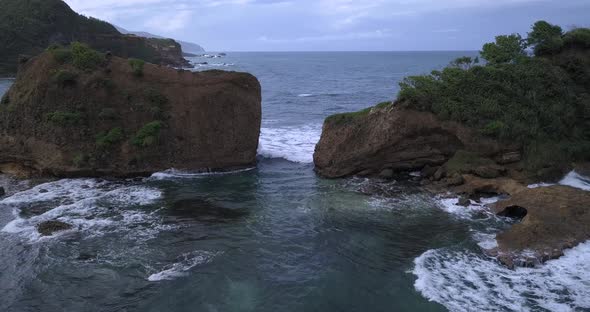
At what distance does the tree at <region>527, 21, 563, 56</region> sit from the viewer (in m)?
26.0

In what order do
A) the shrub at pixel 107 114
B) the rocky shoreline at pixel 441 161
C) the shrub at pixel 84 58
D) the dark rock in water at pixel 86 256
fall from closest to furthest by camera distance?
the dark rock in water at pixel 86 256 < the rocky shoreline at pixel 441 161 < the shrub at pixel 107 114 < the shrub at pixel 84 58

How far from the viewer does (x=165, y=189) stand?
71.4ft

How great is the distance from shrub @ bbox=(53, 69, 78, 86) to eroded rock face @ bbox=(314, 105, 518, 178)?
1491 cm

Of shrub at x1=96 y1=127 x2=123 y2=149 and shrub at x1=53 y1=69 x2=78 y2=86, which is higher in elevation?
shrub at x1=53 y1=69 x2=78 y2=86

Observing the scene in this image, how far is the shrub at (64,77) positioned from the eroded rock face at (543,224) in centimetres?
2264

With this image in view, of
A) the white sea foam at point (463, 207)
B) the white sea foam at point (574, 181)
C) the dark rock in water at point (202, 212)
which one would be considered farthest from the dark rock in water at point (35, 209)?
the white sea foam at point (574, 181)

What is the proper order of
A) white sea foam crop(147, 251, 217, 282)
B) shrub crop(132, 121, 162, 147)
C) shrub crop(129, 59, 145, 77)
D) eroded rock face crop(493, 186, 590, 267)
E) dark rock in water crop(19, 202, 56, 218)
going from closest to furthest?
white sea foam crop(147, 251, 217, 282)
eroded rock face crop(493, 186, 590, 267)
dark rock in water crop(19, 202, 56, 218)
shrub crop(132, 121, 162, 147)
shrub crop(129, 59, 145, 77)

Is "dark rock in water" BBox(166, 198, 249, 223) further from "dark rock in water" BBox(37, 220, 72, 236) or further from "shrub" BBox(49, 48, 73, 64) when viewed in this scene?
"shrub" BBox(49, 48, 73, 64)

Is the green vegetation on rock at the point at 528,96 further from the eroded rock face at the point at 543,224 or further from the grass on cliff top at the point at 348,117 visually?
the eroded rock face at the point at 543,224

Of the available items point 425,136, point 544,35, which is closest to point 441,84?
point 425,136

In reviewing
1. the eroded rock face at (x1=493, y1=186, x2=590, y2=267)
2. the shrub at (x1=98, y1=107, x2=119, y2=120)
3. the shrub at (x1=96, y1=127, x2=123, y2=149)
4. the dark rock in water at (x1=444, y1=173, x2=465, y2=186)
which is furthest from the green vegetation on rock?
the shrub at (x1=98, y1=107, x2=119, y2=120)

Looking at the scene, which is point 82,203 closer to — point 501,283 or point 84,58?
point 84,58

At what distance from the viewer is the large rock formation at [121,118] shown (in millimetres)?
23891

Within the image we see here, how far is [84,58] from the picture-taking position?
2614cm
